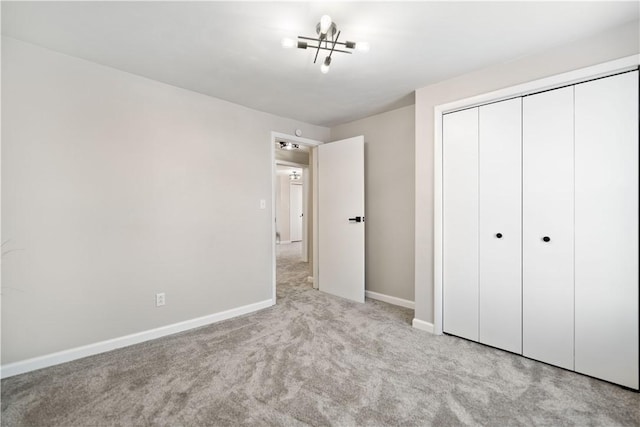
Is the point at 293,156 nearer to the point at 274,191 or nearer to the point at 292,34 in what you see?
the point at 274,191

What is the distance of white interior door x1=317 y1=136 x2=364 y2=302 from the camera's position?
3.37 m

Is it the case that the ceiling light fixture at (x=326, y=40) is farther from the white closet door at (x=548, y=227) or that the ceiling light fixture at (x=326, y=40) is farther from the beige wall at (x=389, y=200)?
the beige wall at (x=389, y=200)

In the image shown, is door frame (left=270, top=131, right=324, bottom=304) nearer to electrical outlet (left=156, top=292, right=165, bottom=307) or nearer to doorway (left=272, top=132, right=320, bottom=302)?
doorway (left=272, top=132, right=320, bottom=302)

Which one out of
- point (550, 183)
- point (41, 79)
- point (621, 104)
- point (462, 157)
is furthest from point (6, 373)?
point (621, 104)

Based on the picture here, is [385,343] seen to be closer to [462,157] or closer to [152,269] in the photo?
[462,157]

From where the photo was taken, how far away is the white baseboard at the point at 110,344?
185 cm

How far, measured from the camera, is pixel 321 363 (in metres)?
2.00

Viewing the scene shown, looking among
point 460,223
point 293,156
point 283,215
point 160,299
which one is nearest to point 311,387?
point 160,299

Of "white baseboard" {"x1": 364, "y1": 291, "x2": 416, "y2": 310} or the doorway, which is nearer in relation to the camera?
"white baseboard" {"x1": 364, "y1": 291, "x2": 416, "y2": 310}

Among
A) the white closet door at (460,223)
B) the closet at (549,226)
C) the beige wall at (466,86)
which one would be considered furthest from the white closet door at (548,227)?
the white closet door at (460,223)

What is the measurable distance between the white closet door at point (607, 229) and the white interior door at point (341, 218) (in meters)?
1.96

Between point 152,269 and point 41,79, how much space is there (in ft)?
5.19

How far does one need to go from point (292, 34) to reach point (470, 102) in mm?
1537

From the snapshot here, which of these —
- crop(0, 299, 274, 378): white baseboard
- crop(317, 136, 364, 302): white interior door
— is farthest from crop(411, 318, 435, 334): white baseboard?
crop(0, 299, 274, 378): white baseboard
